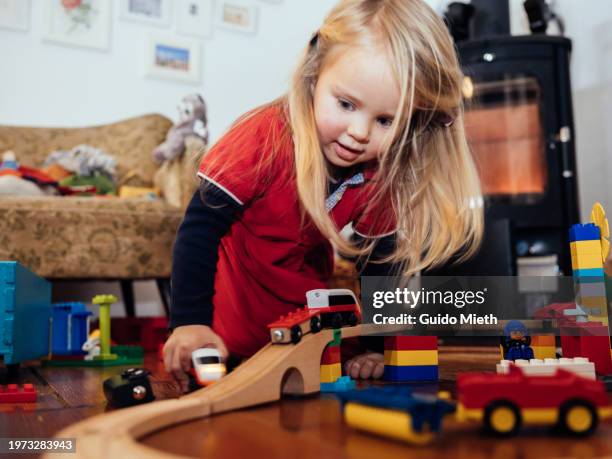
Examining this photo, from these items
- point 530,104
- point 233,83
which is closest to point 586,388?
point 530,104

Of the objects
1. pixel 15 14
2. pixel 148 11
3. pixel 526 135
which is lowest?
pixel 526 135

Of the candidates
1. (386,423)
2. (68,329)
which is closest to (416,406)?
(386,423)

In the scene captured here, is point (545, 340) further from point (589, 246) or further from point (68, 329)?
point (68, 329)

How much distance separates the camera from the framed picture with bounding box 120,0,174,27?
8.38 feet

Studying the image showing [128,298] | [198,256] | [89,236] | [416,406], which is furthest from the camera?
[128,298]

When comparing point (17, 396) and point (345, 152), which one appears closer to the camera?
point (17, 396)

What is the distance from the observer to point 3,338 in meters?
0.94

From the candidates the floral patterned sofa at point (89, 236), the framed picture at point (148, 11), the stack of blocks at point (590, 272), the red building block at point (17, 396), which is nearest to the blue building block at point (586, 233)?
the stack of blocks at point (590, 272)

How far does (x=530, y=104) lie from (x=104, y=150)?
1475mm

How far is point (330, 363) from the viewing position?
72cm

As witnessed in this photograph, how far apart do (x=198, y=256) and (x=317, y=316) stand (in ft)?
0.77

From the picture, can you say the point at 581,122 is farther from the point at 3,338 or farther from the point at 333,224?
the point at 3,338

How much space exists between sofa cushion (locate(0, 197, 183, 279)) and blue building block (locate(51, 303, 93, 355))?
0.33 metres

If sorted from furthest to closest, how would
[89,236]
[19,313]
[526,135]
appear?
1. [526,135]
2. [89,236]
3. [19,313]
